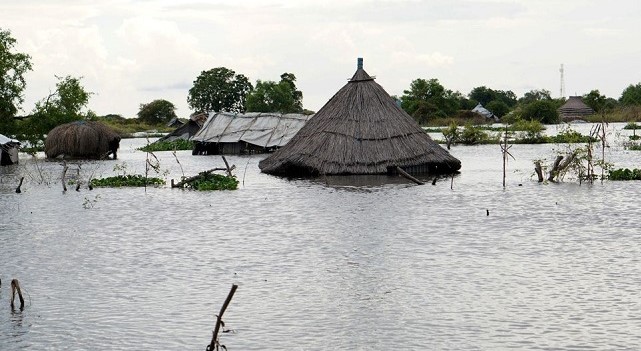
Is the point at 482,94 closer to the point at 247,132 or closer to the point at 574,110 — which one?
the point at 574,110

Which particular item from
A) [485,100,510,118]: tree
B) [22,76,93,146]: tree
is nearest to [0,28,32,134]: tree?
[22,76,93,146]: tree

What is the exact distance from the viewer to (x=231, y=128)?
54562mm

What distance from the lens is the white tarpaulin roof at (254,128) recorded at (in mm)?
51906

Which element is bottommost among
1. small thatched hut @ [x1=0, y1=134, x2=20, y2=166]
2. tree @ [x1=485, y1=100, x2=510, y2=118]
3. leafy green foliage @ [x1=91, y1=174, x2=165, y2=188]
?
leafy green foliage @ [x1=91, y1=174, x2=165, y2=188]

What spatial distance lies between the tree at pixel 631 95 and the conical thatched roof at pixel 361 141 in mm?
84954

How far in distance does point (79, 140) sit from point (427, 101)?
66.5 meters

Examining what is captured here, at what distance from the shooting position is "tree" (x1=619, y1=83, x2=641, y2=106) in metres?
118

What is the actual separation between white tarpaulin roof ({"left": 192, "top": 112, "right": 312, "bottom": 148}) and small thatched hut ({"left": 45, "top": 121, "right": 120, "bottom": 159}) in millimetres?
5246

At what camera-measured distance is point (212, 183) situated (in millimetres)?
30406

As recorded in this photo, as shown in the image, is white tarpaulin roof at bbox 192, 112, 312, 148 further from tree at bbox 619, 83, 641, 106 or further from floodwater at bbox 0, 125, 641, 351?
tree at bbox 619, 83, 641, 106

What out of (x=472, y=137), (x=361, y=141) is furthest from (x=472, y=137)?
(x=361, y=141)

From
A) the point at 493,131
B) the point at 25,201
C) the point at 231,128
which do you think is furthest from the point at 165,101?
the point at 25,201

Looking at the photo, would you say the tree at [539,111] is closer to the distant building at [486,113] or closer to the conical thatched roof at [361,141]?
the distant building at [486,113]

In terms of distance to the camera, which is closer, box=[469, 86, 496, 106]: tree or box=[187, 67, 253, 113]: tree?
box=[187, 67, 253, 113]: tree
